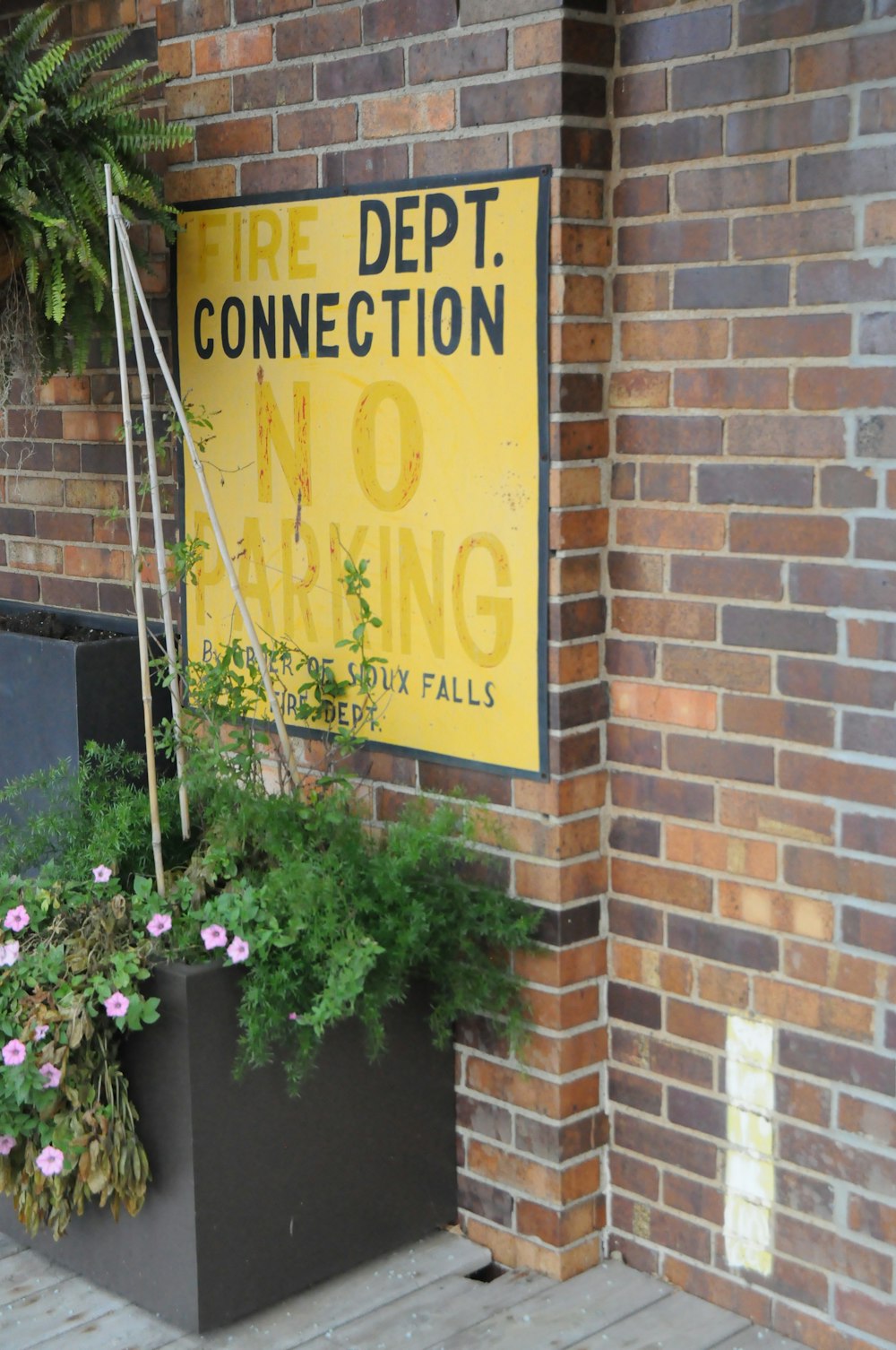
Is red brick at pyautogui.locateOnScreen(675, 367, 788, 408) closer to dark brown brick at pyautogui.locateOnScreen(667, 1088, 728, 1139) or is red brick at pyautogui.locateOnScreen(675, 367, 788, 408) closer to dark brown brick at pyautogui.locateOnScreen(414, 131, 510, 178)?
dark brown brick at pyautogui.locateOnScreen(414, 131, 510, 178)

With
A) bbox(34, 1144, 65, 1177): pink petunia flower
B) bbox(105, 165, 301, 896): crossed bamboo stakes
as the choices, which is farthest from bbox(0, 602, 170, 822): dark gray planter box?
bbox(34, 1144, 65, 1177): pink petunia flower

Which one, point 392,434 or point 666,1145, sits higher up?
point 392,434

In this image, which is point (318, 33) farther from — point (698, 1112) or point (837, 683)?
point (698, 1112)

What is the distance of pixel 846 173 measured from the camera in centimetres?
223

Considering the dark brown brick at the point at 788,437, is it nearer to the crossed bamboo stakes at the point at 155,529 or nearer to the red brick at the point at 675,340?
the red brick at the point at 675,340

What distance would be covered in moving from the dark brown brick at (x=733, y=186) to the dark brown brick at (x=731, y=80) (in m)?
0.10

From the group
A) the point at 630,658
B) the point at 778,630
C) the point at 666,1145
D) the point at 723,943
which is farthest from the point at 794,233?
the point at 666,1145

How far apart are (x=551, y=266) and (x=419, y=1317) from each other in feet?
5.80

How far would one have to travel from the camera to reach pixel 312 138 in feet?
9.18

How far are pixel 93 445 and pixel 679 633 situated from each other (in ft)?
5.33

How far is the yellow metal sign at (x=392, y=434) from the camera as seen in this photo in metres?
2.55

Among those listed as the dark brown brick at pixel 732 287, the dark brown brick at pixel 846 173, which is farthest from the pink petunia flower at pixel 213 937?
the dark brown brick at pixel 846 173

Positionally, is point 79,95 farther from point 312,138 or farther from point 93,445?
point 93,445

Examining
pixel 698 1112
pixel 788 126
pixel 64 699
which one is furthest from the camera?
pixel 64 699
